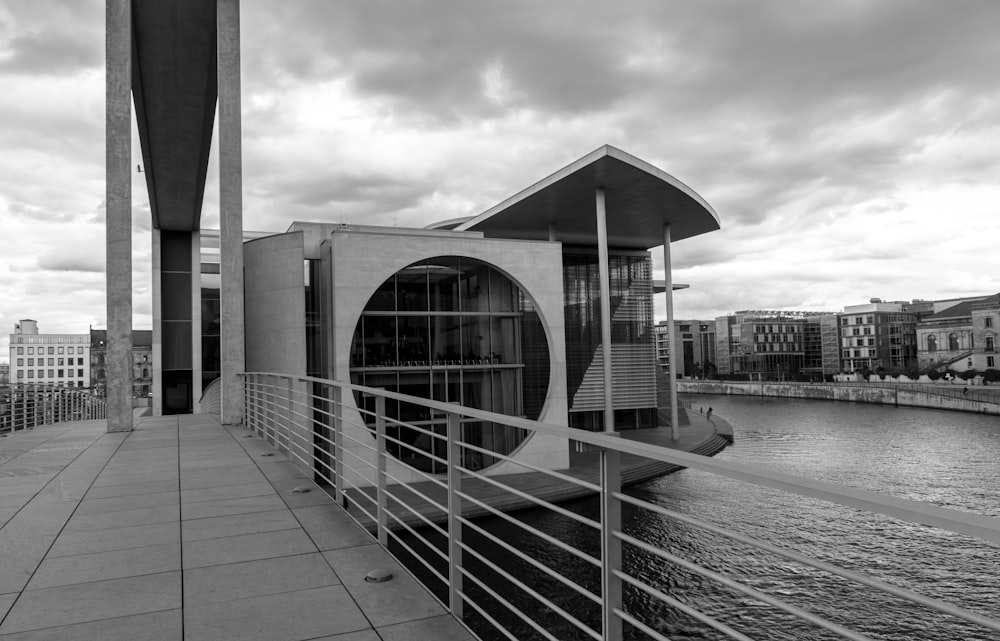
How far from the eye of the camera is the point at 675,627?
35.2 ft

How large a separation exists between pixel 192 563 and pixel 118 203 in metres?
9.62

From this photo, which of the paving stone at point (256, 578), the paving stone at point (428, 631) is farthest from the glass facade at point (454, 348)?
the paving stone at point (428, 631)

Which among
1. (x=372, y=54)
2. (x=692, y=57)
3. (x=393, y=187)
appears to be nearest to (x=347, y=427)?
(x=372, y=54)

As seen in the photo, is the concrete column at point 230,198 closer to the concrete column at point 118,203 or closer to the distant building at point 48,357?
the concrete column at point 118,203

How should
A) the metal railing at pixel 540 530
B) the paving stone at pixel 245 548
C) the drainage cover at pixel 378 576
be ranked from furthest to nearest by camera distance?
the paving stone at pixel 245 548 < the drainage cover at pixel 378 576 < the metal railing at pixel 540 530

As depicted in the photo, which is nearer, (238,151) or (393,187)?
(238,151)

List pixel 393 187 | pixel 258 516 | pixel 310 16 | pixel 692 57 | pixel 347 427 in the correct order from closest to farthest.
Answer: pixel 258 516 → pixel 310 16 → pixel 347 427 → pixel 692 57 → pixel 393 187

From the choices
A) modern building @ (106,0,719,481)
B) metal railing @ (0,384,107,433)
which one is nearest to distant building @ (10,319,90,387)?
modern building @ (106,0,719,481)

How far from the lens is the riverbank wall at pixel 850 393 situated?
181 feet

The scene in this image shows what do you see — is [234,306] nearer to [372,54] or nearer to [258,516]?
[372,54]

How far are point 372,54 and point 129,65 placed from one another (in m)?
5.27

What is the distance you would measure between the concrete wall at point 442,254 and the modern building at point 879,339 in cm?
9519

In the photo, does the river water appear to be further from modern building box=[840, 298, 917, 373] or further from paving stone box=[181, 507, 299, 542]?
→ modern building box=[840, 298, 917, 373]

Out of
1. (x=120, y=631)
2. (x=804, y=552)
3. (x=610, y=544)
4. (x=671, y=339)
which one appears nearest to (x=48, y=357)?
(x=671, y=339)
